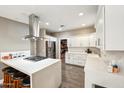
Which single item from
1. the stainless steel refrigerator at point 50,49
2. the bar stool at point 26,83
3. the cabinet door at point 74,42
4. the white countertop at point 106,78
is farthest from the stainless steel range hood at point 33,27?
the cabinet door at point 74,42

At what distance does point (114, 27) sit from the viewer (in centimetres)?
131

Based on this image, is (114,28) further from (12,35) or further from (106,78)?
(12,35)

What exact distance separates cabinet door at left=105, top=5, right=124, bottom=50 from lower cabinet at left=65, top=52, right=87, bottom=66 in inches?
152

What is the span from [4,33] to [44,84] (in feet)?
8.85

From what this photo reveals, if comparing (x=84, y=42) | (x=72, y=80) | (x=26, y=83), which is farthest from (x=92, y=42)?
(x=26, y=83)

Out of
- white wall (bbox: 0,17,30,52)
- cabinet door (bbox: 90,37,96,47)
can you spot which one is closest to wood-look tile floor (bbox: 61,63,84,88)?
cabinet door (bbox: 90,37,96,47)

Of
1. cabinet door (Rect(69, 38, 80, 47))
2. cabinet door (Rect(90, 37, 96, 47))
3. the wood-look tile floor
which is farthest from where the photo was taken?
cabinet door (Rect(69, 38, 80, 47))

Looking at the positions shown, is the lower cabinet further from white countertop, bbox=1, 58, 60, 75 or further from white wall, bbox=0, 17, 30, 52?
white countertop, bbox=1, 58, 60, 75

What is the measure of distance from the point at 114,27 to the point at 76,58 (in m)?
4.33

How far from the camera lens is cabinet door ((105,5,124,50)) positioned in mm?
1270

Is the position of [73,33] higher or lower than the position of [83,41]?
higher

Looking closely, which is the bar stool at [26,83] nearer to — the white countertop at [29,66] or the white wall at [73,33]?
the white countertop at [29,66]

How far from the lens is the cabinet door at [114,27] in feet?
4.17

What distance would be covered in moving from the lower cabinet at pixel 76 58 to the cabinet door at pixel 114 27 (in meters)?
3.85
